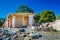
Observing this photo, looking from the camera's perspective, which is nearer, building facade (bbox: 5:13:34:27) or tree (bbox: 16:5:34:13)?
building facade (bbox: 5:13:34:27)

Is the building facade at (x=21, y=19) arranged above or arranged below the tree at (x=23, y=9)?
below

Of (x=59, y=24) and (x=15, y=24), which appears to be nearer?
(x=59, y=24)

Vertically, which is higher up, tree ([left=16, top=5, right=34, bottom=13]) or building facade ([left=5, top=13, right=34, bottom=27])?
tree ([left=16, top=5, right=34, bottom=13])

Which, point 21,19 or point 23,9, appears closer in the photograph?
point 21,19

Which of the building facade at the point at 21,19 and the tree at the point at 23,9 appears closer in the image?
the building facade at the point at 21,19

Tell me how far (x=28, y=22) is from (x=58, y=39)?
14269 mm

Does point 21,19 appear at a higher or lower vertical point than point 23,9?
lower

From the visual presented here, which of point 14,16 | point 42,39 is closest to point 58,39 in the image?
point 42,39

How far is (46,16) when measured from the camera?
27.4 meters

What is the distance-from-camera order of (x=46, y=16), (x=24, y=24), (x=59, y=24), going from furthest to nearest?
1. (x=46, y=16)
2. (x=24, y=24)
3. (x=59, y=24)

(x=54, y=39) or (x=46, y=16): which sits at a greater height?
(x=46, y=16)

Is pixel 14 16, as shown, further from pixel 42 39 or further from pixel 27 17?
pixel 42 39

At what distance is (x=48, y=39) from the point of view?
332 inches

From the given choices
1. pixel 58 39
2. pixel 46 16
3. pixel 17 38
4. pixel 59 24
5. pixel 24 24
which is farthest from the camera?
pixel 46 16
